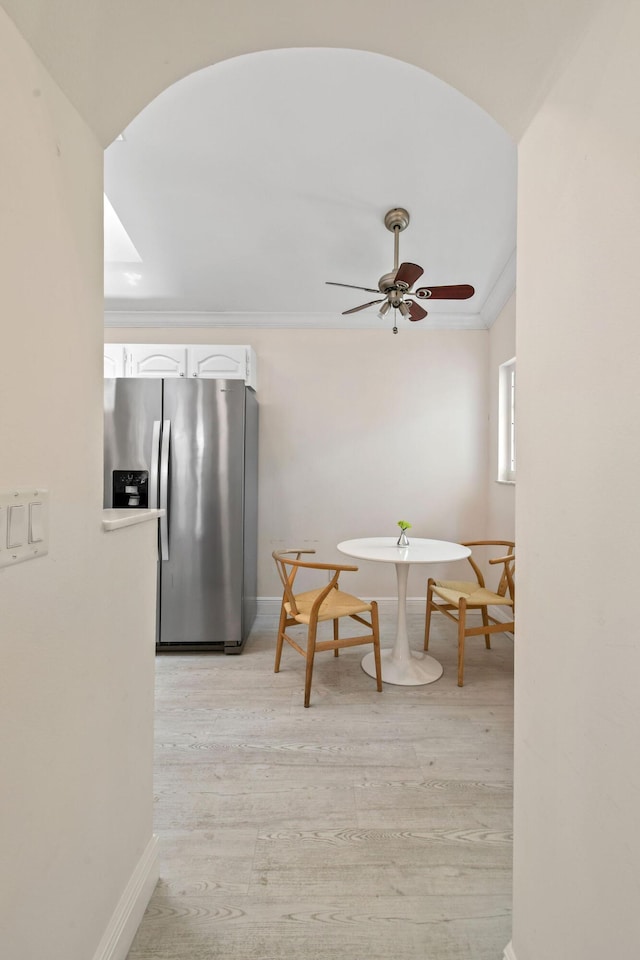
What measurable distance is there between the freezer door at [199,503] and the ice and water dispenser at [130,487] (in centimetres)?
20

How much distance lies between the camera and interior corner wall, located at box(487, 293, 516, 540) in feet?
11.4

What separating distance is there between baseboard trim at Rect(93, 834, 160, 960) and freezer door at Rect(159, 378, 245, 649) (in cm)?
178

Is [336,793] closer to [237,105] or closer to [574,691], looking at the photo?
[574,691]

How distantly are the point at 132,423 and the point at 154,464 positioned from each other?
34 centimetres

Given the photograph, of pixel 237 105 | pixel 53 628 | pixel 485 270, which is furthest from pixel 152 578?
pixel 485 270

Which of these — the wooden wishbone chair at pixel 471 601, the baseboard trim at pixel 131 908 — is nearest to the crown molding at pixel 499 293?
the wooden wishbone chair at pixel 471 601

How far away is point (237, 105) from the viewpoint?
6.98 feet

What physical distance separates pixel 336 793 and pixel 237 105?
301 cm

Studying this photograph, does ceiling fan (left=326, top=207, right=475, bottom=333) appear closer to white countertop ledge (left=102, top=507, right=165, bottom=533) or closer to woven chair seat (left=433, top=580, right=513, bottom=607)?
white countertop ledge (left=102, top=507, right=165, bottom=533)

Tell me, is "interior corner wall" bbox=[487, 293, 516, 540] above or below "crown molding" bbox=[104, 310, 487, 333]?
below

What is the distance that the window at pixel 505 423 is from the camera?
3.70m

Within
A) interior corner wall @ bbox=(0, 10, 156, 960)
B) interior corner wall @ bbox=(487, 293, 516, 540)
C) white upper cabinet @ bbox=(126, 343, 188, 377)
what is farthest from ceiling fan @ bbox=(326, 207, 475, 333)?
white upper cabinet @ bbox=(126, 343, 188, 377)

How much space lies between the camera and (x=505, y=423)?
3740 millimetres

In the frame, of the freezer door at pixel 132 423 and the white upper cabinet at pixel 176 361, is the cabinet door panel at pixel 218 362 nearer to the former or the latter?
the white upper cabinet at pixel 176 361
